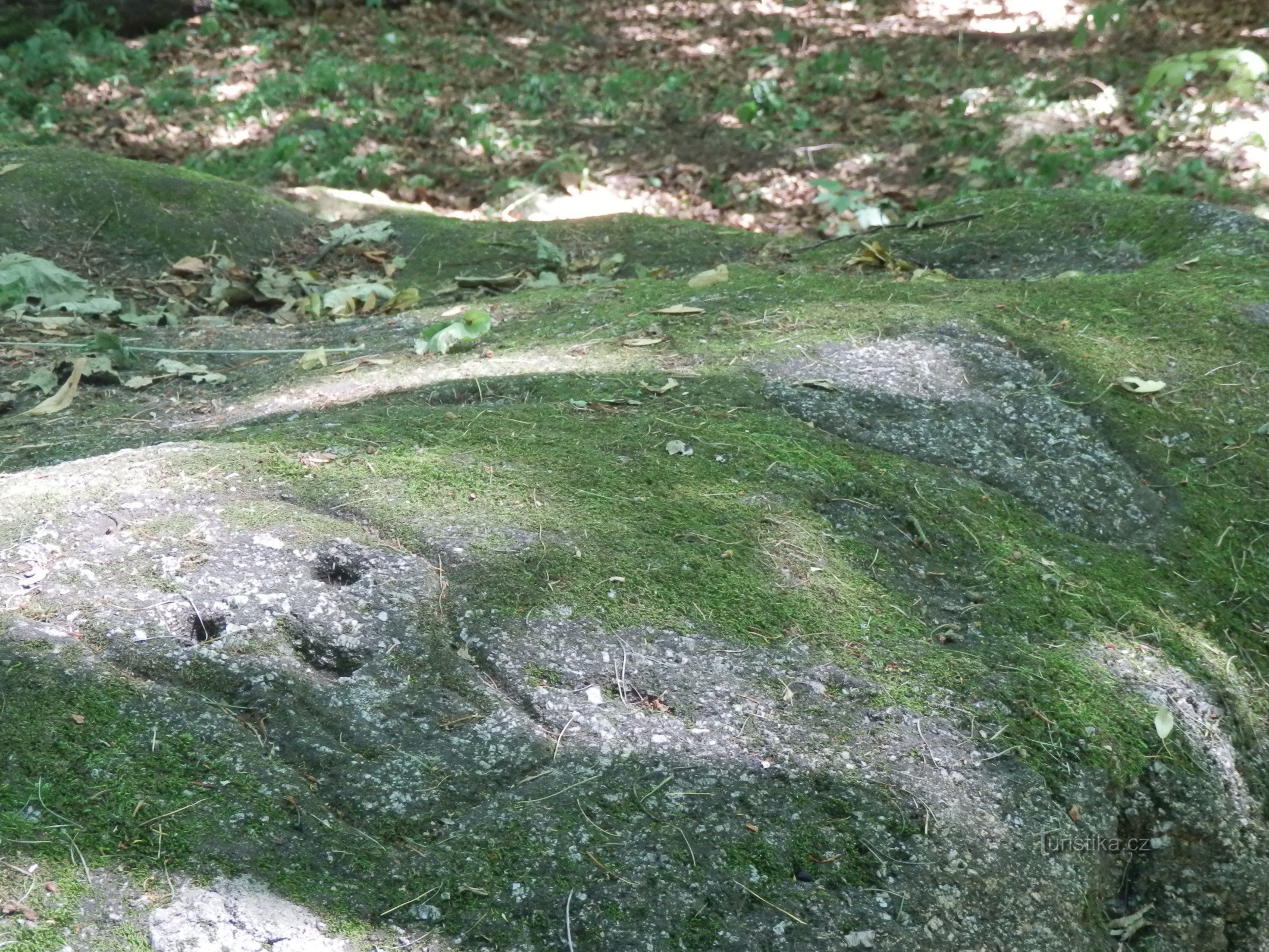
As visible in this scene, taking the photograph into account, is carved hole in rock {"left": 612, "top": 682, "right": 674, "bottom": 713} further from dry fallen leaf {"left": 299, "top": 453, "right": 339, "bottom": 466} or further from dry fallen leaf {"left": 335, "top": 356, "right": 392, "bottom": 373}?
dry fallen leaf {"left": 335, "top": 356, "right": 392, "bottom": 373}

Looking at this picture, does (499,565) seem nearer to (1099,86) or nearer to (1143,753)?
(1143,753)

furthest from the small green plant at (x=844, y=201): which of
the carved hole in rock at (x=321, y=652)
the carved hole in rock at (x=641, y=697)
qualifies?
the carved hole in rock at (x=321, y=652)

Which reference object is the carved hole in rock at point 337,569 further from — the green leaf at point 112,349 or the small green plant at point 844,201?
the small green plant at point 844,201

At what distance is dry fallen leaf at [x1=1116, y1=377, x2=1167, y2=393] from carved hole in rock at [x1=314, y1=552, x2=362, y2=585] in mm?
2160

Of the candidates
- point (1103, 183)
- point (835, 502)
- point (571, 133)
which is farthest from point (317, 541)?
point (571, 133)

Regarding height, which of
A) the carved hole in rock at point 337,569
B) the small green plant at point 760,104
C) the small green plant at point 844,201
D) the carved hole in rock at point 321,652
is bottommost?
the small green plant at point 844,201

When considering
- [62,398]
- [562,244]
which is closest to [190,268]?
[62,398]

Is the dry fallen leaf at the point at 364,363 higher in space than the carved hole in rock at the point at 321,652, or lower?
lower

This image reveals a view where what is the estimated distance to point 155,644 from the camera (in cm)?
189

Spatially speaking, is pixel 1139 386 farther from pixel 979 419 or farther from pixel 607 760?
pixel 607 760

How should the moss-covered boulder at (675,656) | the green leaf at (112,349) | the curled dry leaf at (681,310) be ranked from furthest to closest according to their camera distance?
the green leaf at (112,349)
the curled dry leaf at (681,310)
the moss-covered boulder at (675,656)

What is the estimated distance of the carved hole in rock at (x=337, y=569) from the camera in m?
2.11

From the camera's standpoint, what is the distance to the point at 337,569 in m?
2.13

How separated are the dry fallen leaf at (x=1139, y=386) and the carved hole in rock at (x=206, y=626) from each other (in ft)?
7.97
